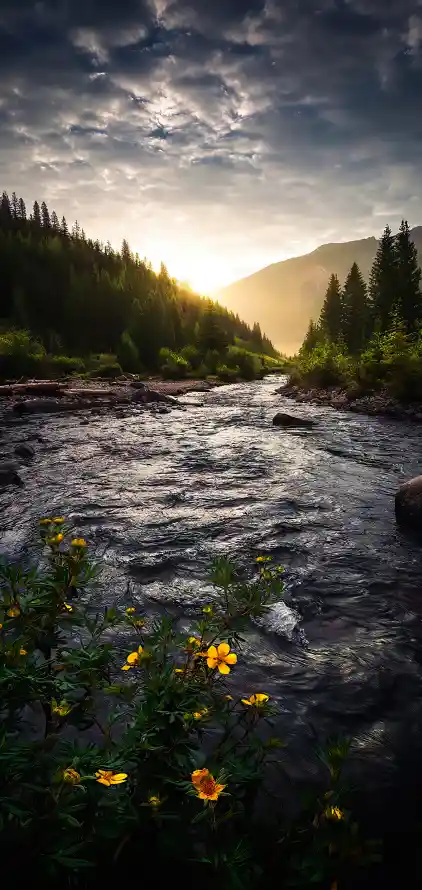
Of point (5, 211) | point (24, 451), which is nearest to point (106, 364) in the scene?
point (24, 451)

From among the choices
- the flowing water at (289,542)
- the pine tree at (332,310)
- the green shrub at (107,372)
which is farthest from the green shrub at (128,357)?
the flowing water at (289,542)

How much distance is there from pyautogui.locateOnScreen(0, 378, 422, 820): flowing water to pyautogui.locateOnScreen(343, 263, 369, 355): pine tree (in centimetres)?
4596

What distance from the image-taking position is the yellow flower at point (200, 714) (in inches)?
69.7

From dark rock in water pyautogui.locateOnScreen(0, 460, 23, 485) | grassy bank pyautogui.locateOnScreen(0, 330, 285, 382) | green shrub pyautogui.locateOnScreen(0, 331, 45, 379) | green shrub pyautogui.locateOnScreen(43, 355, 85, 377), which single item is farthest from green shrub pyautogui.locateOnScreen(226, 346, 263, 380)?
dark rock in water pyautogui.locateOnScreen(0, 460, 23, 485)

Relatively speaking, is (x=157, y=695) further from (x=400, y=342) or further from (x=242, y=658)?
(x=400, y=342)

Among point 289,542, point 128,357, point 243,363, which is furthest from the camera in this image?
point 243,363

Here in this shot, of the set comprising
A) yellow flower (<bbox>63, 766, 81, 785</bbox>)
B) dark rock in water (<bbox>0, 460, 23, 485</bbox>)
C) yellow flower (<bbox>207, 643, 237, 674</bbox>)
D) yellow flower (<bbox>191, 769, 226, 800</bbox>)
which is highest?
yellow flower (<bbox>207, 643, 237, 674</bbox>)

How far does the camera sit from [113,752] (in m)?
1.72

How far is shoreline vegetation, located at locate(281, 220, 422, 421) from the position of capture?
59.4 feet

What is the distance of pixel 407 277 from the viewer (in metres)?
48.1

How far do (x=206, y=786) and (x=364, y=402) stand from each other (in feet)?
65.1

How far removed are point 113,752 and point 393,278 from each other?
5243cm

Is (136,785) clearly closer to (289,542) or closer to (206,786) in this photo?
(206,786)

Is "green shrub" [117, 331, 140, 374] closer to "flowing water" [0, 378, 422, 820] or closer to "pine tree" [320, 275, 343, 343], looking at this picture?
"pine tree" [320, 275, 343, 343]
